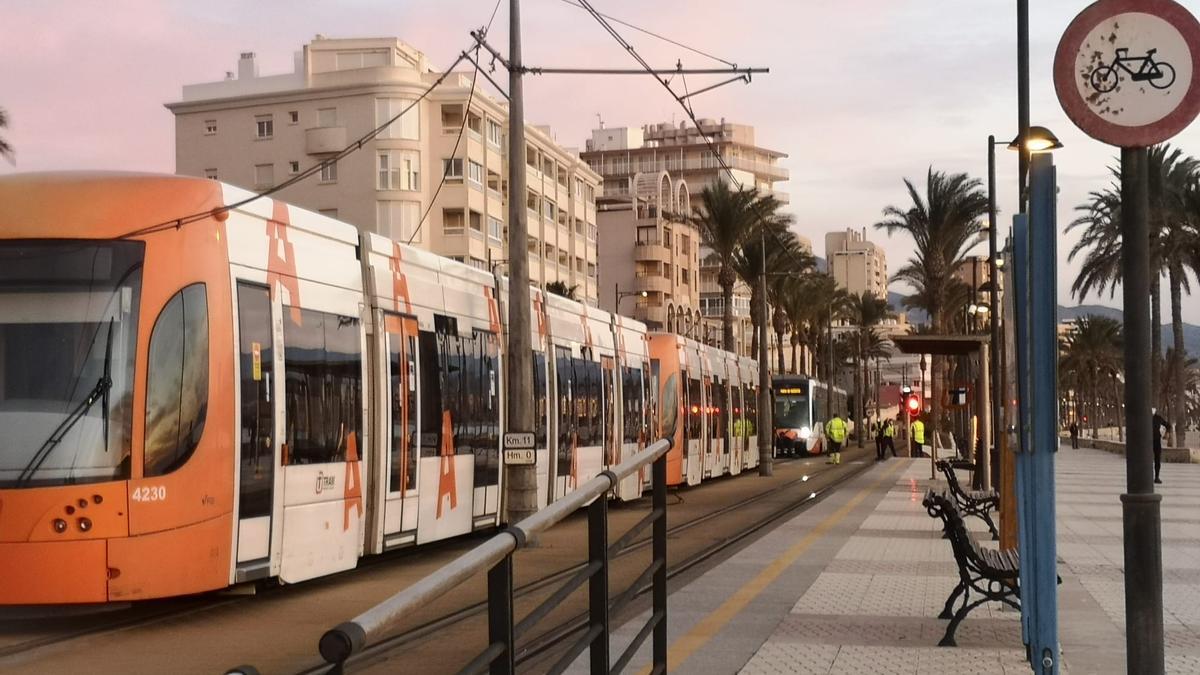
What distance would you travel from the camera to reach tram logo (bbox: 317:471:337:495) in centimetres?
1407

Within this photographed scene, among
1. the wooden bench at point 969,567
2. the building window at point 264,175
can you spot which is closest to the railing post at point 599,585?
the wooden bench at point 969,567

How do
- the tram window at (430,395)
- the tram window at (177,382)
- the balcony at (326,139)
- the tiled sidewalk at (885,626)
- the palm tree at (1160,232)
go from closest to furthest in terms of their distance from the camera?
the tiled sidewalk at (885,626) → the tram window at (177,382) → the tram window at (430,395) → the palm tree at (1160,232) → the balcony at (326,139)

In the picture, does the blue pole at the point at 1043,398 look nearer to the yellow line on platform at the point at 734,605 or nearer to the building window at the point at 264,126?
the yellow line on platform at the point at 734,605

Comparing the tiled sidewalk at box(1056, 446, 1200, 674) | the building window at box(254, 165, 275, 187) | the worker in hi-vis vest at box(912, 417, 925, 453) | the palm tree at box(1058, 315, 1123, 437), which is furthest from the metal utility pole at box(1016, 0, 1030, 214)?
the palm tree at box(1058, 315, 1123, 437)

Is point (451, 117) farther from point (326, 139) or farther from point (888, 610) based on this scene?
point (888, 610)

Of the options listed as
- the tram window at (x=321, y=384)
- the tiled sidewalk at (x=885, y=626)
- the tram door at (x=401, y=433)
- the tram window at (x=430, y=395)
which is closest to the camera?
the tiled sidewalk at (x=885, y=626)

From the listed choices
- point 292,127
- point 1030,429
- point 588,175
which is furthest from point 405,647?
point 588,175

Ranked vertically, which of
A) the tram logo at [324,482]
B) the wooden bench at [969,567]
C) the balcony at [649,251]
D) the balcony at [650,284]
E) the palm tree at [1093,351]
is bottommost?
the wooden bench at [969,567]

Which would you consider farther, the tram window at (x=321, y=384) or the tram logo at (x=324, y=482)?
the tram logo at (x=324, y=482)

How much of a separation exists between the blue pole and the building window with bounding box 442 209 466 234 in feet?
239

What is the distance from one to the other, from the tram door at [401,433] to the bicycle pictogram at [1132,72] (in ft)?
31.7

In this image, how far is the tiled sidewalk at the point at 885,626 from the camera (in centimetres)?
984

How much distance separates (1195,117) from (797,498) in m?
26.2

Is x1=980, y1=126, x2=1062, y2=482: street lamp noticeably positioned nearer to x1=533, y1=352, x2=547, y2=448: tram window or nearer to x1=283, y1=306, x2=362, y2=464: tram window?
x1=533, y1=352, x2=547, y2=448: tram window
